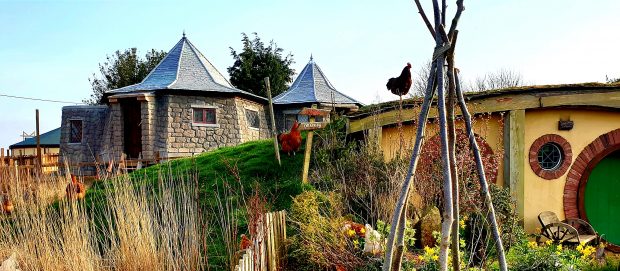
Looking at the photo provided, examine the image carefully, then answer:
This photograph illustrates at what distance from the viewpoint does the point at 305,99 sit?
66.5ft

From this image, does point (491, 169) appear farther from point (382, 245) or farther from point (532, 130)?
point (382, 245)

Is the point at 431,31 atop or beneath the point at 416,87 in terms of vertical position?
beneath

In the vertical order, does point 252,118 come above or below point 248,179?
above

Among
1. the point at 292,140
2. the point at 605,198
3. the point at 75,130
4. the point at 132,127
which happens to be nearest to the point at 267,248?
the point at 292,140

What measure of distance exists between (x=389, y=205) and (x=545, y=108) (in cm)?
401

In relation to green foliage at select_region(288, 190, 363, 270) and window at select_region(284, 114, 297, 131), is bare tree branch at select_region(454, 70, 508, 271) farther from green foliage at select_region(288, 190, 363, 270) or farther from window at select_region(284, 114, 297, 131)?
window at select_region(284, 114, 297, 131)

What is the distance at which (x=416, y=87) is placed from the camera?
25.9 metres

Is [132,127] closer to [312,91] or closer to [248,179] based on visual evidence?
[312,91]

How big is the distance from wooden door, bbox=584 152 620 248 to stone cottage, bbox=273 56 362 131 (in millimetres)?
11545

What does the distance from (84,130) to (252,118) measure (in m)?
6.64

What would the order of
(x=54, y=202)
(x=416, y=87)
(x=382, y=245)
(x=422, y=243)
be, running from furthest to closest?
(x=416, y=87), (x=54, y=202), (x=422, y=243), (x=382, y=245)

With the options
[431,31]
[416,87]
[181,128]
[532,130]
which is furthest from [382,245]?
[416,87]

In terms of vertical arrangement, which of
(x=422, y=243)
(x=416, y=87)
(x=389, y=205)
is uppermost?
(x=416, y=87)

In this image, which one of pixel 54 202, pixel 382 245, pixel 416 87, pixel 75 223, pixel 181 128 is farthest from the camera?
pixel 416 87
